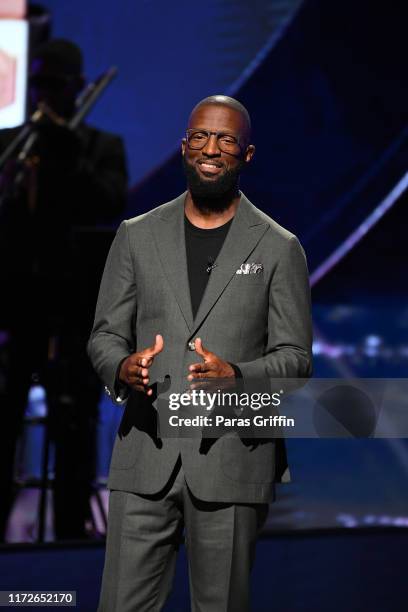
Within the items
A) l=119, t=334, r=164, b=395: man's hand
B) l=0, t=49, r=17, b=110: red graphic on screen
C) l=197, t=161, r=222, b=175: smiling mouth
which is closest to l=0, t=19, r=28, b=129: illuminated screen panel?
l=0, t=49, r=17, b=110: red graphic on screen

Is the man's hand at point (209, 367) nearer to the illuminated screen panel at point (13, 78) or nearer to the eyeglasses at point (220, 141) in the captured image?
the eyeglasses at point (220, 141)

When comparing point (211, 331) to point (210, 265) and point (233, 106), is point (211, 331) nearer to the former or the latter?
point (210, 265)

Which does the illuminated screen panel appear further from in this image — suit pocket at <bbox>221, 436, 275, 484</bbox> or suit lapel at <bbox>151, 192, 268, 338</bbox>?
suit pocket at <bbox>221, 436, 275, 484</bbox>

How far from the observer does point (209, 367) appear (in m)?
1.85

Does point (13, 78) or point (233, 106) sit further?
point (13, 78)

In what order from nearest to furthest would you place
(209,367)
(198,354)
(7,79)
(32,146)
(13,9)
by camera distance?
(209,367) → (198,354) → (32,146) → (7,79) → (13,9)

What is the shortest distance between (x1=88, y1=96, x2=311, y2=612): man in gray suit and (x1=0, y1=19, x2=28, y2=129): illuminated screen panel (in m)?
2.60

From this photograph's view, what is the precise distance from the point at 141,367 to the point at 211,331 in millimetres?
224

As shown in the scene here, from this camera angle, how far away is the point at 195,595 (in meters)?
2.06

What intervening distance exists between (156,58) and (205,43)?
0.24m

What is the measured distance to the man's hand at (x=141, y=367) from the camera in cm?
188

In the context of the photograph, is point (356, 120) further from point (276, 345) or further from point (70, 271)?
point (276, 345)

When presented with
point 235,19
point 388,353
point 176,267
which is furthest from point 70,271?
point 388,353

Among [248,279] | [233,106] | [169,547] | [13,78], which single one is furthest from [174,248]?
[13,78]
